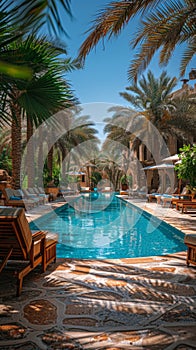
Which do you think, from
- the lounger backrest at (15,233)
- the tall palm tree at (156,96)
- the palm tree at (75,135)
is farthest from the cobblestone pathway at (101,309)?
the palm tree at (75,135)

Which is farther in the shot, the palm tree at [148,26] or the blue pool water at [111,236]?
the blue pool water at [111,236]

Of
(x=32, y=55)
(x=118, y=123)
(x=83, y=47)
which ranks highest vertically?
(x=118, y=123)

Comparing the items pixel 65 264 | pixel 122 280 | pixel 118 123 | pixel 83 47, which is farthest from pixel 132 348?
pixel 118 123

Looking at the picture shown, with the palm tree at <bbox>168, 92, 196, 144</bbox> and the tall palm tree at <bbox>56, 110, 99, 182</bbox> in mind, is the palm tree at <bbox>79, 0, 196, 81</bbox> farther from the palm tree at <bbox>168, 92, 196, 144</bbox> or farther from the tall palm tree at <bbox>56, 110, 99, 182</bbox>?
the tall palm tree at <bbox>56, 110, 99, 182</bbox>

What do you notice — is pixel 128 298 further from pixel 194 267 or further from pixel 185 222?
pixel 185 222

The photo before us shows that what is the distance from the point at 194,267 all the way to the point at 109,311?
225cm

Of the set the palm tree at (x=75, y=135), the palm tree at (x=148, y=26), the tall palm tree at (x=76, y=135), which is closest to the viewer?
the palm tree at (x=148, y=26)

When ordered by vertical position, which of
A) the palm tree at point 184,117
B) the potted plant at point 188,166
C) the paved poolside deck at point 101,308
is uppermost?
the palm tree at point 184,117

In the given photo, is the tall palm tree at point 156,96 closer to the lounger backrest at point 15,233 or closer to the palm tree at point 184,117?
the palm tree at point 184,117

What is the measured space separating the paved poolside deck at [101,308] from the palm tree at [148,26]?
16.2 ft

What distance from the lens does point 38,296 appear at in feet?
12.7

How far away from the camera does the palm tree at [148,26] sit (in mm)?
6832

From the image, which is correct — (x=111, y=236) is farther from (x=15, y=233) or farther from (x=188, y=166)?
(x=15, y=233)

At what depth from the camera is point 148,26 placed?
7.86 meters
